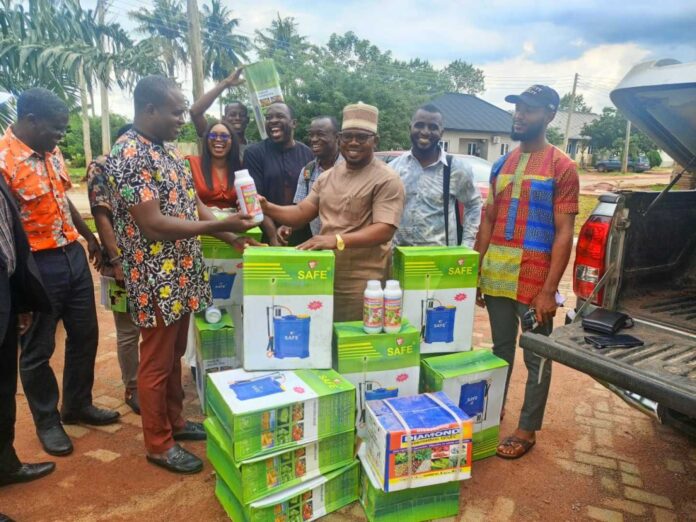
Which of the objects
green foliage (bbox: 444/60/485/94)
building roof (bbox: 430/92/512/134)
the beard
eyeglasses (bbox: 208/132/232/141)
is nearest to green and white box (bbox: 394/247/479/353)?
the beard

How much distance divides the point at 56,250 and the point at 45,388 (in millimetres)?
780

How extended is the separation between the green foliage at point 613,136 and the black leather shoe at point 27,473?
40.8 m

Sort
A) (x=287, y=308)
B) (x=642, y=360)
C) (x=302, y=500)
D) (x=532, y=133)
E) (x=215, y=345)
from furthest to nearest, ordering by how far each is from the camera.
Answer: (x=215, y=345) < (x=532, y=133) < (x=287, y=308) < (x=302, y=500) < (x=642, y=360)

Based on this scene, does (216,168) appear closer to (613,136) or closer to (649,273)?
(649,273)

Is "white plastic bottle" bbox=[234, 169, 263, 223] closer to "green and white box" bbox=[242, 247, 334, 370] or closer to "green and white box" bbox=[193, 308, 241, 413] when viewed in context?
"green and white box" bbox=[242, 247, 334, 370]

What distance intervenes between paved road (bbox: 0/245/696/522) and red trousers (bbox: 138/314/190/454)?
0.19 metres

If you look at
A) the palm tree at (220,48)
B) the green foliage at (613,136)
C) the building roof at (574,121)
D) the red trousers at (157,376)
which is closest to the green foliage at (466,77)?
the building roof at (574,121)

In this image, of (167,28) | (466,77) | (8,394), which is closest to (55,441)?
(8,394)

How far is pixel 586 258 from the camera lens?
8.53 feet

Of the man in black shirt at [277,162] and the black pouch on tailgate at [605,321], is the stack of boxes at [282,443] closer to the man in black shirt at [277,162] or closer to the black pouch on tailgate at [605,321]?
the black pouch on tailgate at [605,321]

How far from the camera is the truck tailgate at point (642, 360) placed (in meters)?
1.76

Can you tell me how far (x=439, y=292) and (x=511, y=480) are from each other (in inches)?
41.2

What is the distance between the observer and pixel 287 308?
2.44m

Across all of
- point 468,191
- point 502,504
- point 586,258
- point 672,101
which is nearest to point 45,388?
point 502,504
